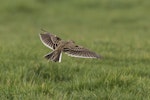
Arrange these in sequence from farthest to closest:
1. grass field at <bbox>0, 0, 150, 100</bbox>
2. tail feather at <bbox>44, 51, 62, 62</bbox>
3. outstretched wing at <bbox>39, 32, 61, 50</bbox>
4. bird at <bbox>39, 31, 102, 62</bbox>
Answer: outstretched wing at <bbox>39, 32, 61, 50</bbox> < bird at <bbox>39, 31, 102, 62</bbox> < tail feather at <bbox>44, 51, 62, 62</bbox> < grass field at <bbox>0, 0, 150, 100</bbox>

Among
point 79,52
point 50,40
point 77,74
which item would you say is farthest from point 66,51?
point 77,74

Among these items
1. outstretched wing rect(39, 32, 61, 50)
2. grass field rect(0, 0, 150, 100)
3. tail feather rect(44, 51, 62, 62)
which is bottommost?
grass field rect(0, 0, 150, 100)

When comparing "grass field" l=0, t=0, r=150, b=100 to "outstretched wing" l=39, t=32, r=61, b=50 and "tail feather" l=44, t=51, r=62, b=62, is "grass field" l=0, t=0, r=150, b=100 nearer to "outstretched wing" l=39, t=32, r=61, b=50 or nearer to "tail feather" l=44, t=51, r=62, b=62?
"tail feather" l=44, t=51, r=62, b=62

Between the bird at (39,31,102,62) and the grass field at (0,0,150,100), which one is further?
the bird at (39,31,102,62)

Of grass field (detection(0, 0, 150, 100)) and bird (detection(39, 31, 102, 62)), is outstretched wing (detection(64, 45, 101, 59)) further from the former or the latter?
grass field (detection(0, 0, 150, 100))

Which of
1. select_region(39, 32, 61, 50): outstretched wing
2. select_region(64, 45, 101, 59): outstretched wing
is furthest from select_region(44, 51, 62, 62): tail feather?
select_region(39, 32, 61, 50): outstretched wing

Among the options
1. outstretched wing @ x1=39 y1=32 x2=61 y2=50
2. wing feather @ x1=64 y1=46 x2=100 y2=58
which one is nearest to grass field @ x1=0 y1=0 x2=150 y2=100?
wing feather @ x1=64 y1=46 x2=100 y2=58

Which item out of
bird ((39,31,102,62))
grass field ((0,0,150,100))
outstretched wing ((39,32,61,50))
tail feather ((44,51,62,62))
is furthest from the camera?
outstretched wing ((39,32,61,50))

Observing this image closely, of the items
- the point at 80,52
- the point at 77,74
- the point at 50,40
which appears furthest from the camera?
the point at 77,74

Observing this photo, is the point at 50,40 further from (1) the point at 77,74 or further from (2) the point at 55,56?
(1) the point at 77,74

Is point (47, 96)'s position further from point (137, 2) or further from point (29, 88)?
point (137, 2)

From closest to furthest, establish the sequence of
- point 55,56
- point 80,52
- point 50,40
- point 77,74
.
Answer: point 55,56 → point 80,52 → point 50,40 → point 77,74

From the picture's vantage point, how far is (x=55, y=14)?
Result: 2272 centimetres

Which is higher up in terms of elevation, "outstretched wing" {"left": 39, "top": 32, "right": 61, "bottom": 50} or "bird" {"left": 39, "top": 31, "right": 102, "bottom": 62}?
"outstretched wing" {"left": 39, "top": 32, "right": 61, "bottom": 50}
